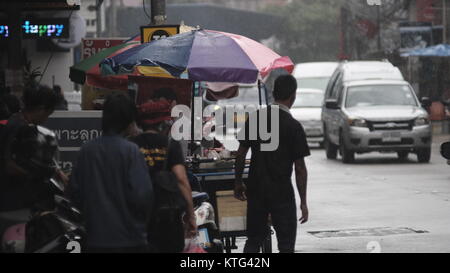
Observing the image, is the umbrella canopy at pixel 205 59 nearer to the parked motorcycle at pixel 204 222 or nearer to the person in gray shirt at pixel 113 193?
the parked motorcycle at pixel 204 222

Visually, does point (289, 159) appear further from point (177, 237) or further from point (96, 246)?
point (96, 246)

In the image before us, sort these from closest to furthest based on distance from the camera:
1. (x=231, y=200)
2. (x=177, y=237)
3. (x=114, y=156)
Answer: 1. (x=114, y=156)
2. (x=177, y=237)
3. (x=231, y=200)

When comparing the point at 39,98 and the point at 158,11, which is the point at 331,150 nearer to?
the point at 158,11

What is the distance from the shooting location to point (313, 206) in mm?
16688

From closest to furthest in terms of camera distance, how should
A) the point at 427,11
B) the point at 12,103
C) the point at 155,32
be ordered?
the point at 12,103, the point at 155,32, the point at 427,11

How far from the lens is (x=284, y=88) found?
9.04m

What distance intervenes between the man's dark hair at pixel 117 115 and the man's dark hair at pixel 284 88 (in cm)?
204

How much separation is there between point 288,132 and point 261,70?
2.15 meters

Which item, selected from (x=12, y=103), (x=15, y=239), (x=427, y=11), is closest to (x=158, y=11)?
(x=12, y=103)

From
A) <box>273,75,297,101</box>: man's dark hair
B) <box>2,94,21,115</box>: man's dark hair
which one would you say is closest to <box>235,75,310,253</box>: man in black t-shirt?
<box>273,75,297,101</box>: man's dark hair

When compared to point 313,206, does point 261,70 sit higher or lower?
higher

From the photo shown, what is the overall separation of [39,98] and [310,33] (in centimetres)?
7252

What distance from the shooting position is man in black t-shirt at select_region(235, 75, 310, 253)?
8.89 metres
